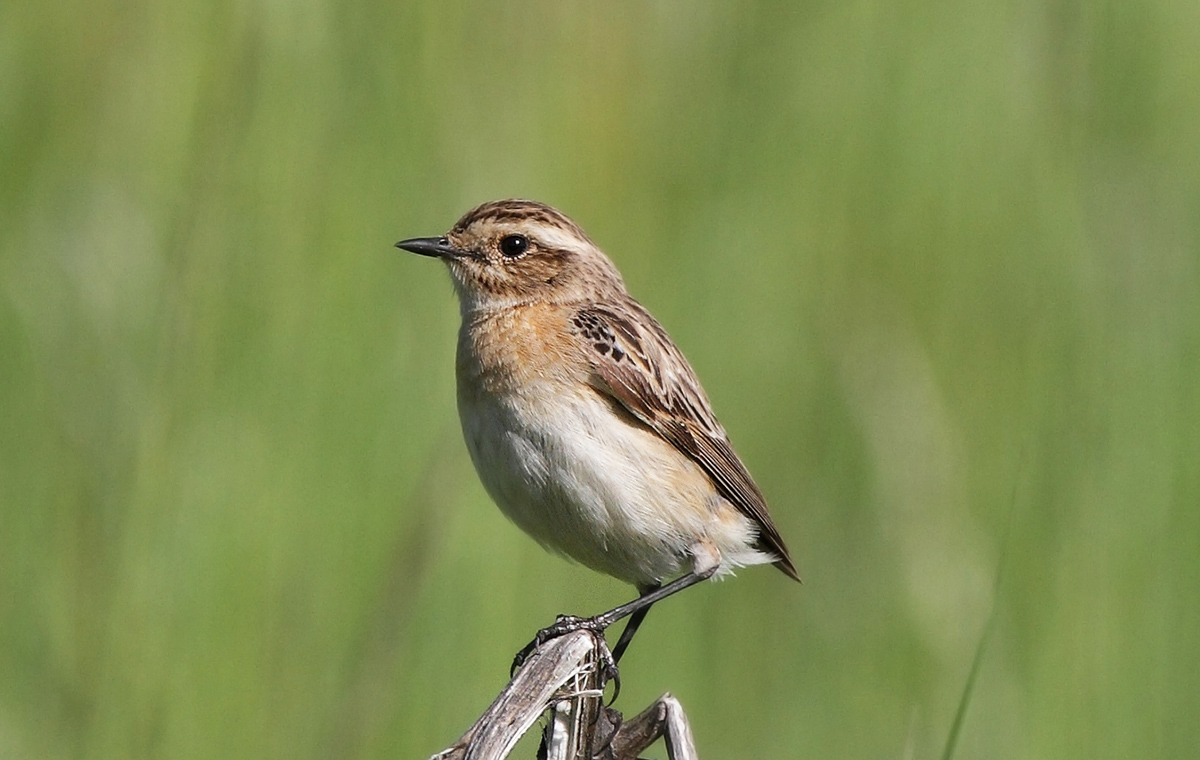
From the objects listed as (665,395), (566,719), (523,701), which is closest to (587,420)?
(665,395)

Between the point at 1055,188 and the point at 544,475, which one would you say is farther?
the point at 1055,188

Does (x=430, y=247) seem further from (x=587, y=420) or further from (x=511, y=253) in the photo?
(x=587, y=420)

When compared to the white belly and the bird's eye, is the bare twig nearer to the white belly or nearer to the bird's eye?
the white belly

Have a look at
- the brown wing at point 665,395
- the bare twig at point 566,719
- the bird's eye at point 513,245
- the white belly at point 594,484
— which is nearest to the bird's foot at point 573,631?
the white belly at point 594,484

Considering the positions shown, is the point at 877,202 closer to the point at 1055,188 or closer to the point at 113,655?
the point at 1055,188

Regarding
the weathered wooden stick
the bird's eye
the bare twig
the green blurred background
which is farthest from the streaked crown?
the weathered wooden stick

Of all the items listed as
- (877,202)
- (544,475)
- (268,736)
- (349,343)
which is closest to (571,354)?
(544,475)

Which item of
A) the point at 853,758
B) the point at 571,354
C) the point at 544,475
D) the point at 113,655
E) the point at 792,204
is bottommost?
the point at 853,758
